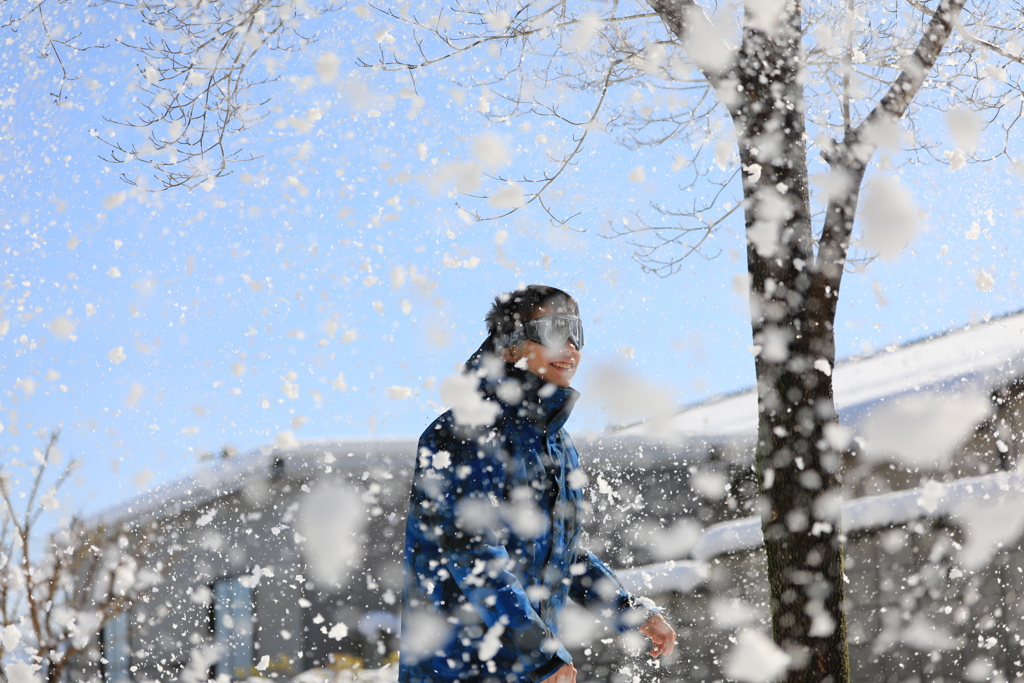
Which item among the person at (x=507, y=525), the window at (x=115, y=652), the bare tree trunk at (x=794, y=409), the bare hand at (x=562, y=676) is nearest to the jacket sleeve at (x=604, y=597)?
the person at (x=507, y=525)

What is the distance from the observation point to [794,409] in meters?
3.18

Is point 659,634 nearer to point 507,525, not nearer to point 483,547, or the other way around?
point 507,525

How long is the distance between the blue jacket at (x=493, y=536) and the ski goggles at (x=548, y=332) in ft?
0.29

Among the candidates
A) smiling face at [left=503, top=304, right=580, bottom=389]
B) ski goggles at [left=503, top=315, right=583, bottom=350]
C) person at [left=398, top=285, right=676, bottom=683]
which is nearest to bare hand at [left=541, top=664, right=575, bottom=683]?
person at [left=398, top=285, right=676, bottom=683]

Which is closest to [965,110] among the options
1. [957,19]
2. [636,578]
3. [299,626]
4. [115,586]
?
[957,19]

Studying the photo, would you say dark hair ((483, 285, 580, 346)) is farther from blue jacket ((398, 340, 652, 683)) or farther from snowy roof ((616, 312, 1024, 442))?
snowy roof ((616, 312, 1024, 442))

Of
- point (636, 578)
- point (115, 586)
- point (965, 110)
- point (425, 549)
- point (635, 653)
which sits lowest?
point (425, 549)

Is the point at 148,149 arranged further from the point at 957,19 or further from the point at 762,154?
the point at 957,19

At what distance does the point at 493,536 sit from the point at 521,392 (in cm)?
43

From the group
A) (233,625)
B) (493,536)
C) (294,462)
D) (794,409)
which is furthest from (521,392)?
(233,625)

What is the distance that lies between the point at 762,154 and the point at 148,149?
307 cm

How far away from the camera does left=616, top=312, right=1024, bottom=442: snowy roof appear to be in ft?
22.5

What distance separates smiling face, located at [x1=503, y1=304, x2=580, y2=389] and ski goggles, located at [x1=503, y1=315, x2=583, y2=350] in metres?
0.01

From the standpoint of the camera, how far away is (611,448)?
24.6ft
